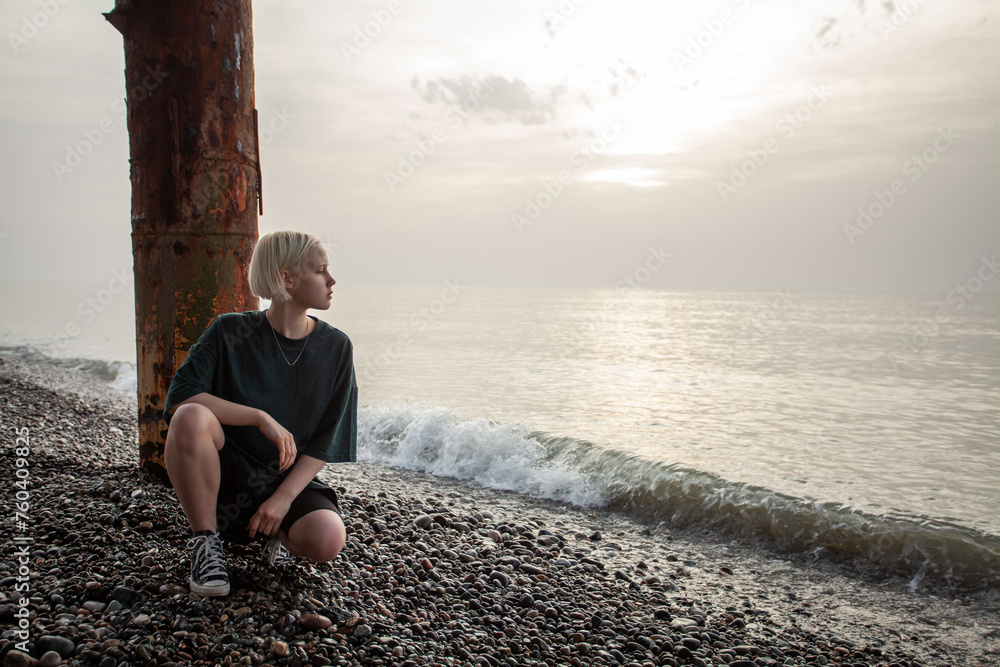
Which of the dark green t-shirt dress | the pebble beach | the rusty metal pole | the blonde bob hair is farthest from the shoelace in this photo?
the rusty metal pole

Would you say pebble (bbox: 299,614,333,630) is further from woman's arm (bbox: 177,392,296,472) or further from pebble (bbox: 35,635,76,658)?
pebble (bbox: 35,635,76,658)

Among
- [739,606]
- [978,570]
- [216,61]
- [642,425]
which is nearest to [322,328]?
[216,61]

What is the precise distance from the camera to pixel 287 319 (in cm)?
309

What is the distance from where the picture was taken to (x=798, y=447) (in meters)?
8.18

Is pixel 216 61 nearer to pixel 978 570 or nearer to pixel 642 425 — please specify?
pixel 978 570

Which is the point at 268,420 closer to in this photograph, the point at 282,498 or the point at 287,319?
the point at 282,498

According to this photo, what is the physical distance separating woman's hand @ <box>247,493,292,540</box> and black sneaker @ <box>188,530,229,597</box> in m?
0.16

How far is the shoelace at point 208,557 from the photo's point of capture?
2693 millimetres

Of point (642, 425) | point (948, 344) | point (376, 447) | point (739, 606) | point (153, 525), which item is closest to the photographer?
point (153, 525)

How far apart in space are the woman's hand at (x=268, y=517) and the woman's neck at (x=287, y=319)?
2.56 ft

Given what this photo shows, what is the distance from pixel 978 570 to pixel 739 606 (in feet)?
7.29

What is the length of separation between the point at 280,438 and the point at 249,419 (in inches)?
6.8

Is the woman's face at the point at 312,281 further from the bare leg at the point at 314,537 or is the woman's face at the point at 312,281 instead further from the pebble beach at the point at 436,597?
the pebble beach at the point at 436,597
